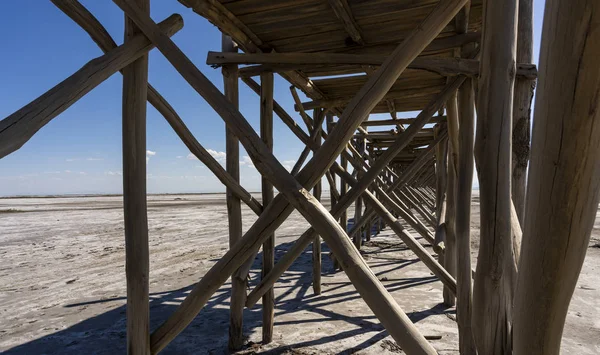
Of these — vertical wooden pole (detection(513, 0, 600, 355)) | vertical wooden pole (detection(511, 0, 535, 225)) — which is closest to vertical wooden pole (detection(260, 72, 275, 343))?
vertical wooden pole (detection(511, 0, 535, 225))

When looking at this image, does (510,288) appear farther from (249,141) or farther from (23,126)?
(23,126)

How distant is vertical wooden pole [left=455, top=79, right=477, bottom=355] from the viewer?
2871mm

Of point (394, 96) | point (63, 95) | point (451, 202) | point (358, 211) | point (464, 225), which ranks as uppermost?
point (394, 96)

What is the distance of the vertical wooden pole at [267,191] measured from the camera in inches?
149

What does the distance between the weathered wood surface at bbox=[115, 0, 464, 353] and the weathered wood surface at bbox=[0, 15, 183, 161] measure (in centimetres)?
17

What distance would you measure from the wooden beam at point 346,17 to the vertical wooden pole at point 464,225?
1.29 meters

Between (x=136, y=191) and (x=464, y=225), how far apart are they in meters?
2.64

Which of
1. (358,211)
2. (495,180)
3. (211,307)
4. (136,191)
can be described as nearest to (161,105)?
(136,191)

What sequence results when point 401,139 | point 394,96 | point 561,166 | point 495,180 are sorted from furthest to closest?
point 394,96 < point 401,139 < point 495,180 < point 561,166

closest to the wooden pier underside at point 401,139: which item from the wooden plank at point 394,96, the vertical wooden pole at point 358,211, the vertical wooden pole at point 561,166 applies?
the vertical wooden pole at point 561,166

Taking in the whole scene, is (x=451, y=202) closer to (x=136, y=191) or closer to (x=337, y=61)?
(x=337, y=61)

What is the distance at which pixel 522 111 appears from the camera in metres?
2.33

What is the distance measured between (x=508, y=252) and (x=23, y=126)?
7.72 ft

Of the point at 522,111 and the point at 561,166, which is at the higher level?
the point at 522,111
